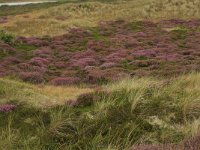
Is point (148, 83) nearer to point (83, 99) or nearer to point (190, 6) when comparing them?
point (83, 99)

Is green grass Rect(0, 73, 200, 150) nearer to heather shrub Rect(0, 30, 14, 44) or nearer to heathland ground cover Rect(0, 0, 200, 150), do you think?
heathland ground cover Rect(0, 0, 200, 150)

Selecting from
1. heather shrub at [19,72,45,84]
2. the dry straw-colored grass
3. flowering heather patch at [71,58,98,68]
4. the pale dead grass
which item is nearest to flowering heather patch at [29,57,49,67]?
flowering heather patch at [71,58,98,68]

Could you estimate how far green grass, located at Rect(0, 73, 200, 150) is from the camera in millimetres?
9523

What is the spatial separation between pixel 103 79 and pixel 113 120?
52.7 ft

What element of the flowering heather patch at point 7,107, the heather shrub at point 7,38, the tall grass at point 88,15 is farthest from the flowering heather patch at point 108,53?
the flowering heather patch at point 7,107

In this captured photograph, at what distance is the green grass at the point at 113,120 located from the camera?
9523 mm

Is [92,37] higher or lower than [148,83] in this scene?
lower

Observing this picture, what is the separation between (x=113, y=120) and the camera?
10.8 metres

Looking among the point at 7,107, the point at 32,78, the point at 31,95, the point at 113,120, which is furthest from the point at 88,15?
the point at 113,120

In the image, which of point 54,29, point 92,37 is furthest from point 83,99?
point 54,29

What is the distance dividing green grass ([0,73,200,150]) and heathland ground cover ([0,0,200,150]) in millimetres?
25

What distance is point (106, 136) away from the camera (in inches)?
381

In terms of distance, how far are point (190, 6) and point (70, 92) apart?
194 feet

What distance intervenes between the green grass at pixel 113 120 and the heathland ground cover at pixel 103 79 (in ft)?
0.08
